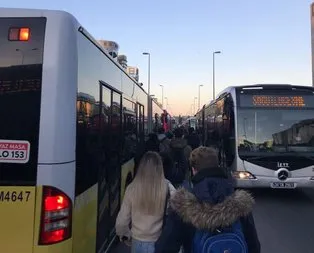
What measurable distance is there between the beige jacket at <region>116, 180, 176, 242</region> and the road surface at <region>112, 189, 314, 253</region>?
2.99 meters

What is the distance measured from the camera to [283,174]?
37.8ft

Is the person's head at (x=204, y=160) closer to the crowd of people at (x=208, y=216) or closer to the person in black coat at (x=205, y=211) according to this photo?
the crowd of people at (x=208, y=216)

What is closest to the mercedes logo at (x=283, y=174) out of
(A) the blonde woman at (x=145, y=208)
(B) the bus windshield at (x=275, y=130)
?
(B) the bus windshield at (x=275, y=130)

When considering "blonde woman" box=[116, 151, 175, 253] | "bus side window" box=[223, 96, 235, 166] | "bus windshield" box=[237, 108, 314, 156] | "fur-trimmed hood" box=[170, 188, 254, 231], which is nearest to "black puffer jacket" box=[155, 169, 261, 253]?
"fur-trimmed hood" box=[170, 188, 254, 231]

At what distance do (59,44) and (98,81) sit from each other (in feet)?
5.14

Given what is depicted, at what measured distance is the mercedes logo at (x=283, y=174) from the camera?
11516 millimetres

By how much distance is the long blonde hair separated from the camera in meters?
4.23

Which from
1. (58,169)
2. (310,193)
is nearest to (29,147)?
(58,169)

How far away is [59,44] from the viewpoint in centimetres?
389

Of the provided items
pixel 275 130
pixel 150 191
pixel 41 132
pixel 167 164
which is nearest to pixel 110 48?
pixel 167 164

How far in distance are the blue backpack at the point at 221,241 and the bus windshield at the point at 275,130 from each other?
8.98m

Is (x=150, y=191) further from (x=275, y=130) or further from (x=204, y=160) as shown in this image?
(x=275, y=130)

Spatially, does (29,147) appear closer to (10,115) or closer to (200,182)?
(10,115)

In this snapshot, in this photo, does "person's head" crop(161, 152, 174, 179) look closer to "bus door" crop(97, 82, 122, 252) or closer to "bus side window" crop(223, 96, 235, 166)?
"bus door" crop(97, 82, 122, 252)
